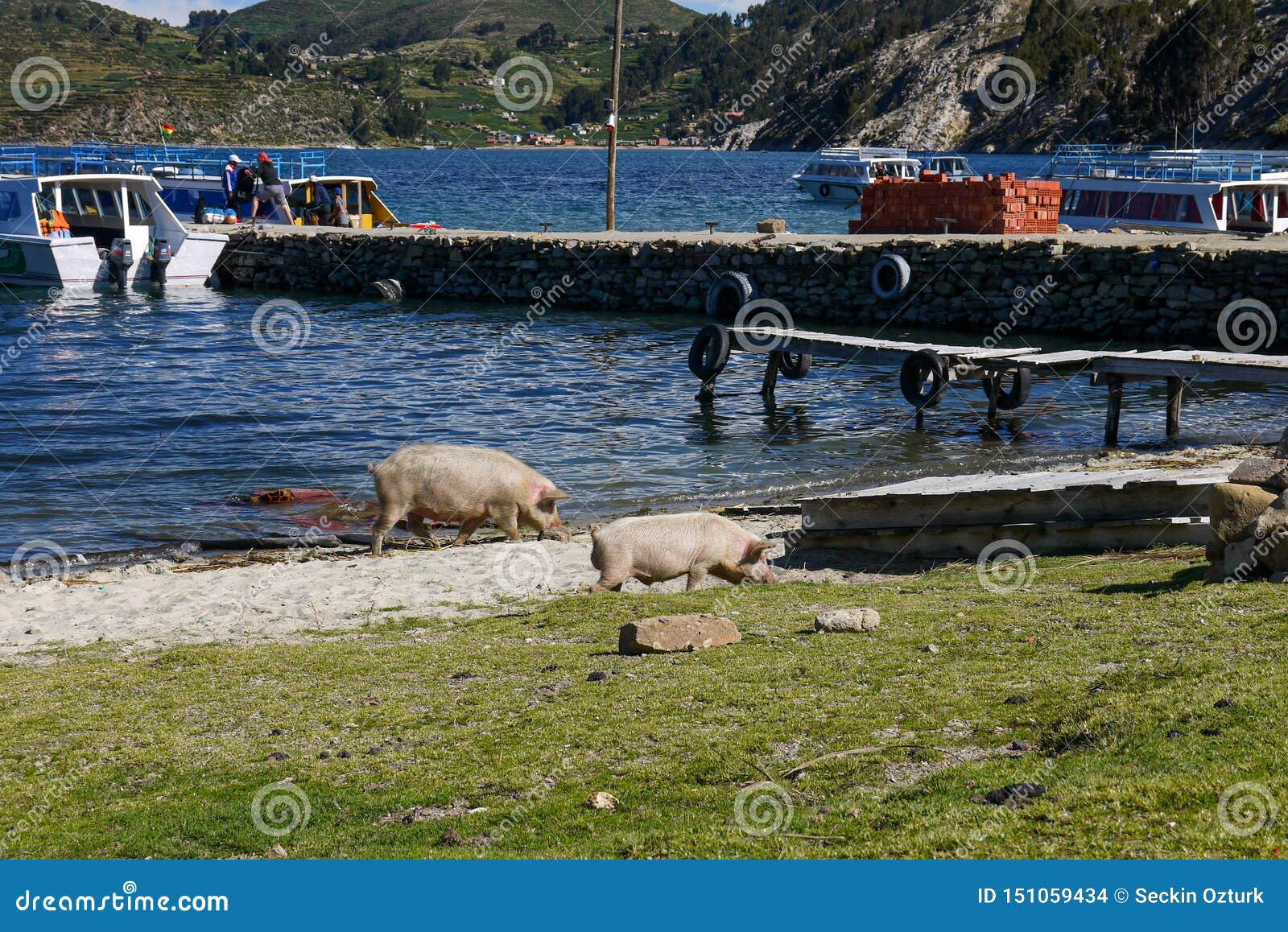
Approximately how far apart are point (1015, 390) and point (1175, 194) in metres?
27.1

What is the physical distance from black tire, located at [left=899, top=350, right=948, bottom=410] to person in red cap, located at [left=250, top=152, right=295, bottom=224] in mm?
37433

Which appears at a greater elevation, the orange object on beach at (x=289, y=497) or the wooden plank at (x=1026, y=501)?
the wooden plank at (x=1026, y=501)

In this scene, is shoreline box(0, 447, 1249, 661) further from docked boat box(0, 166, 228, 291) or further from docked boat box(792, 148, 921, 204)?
docked boat box(792, 148, 921, 204)

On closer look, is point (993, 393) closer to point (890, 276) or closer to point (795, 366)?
point (795, 366)

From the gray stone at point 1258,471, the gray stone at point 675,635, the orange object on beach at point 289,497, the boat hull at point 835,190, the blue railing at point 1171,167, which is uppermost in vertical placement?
the blue railing at point 1171,167

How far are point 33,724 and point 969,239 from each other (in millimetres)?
34957

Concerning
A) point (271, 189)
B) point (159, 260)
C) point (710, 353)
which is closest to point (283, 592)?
point (710, 353)

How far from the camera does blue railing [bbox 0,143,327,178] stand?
185ft

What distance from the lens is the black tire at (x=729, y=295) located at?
3928 cm

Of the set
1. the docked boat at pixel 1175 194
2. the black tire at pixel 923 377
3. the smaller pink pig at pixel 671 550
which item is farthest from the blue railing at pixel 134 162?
the smaller pink pig at pixel 671 550

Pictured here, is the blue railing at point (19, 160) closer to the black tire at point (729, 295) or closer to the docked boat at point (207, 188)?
the docked boat at point (207, 188)

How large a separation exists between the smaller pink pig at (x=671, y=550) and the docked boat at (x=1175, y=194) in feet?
123

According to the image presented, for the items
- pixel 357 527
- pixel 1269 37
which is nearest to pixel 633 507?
pixel 357 527

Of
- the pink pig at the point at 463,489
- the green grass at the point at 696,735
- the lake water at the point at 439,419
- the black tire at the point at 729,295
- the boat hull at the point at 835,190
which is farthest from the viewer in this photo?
the boat hull at the point at 835,190
